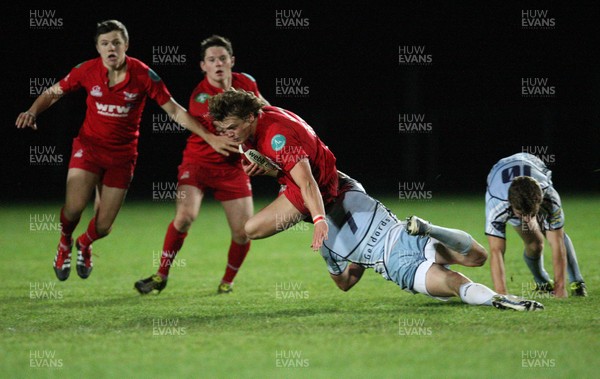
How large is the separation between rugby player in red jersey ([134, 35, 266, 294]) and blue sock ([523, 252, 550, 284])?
8.63ft

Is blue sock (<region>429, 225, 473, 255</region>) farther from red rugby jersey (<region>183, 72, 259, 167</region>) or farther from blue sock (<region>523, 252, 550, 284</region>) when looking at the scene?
red rugby jersey (<region>183, 72, 259, 167</region>)

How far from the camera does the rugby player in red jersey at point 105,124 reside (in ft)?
25.3

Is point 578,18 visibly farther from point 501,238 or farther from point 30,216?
point 501,238

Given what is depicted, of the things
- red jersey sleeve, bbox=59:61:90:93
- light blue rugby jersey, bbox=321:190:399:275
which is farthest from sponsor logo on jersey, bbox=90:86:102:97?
light blue rugby jersey, bbox=321:190:399:275

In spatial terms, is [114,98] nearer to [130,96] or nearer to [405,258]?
[130,96]

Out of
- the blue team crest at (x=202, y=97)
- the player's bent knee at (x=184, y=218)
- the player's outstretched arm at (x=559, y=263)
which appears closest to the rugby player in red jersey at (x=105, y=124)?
the blue team crest at (x=202, y=97)

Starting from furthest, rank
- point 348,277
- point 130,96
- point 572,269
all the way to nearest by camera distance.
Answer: point 130,96, point 572,269, point 348,277

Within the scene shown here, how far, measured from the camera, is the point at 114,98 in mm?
7902

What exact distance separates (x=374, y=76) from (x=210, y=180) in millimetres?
14874

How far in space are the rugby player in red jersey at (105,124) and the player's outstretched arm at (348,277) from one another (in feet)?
4.81

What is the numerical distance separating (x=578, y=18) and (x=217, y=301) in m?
16.8

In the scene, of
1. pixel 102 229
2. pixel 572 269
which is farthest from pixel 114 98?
pixel 572 269

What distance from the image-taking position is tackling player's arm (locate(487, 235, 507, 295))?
671 cm

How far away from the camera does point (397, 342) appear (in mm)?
5422
